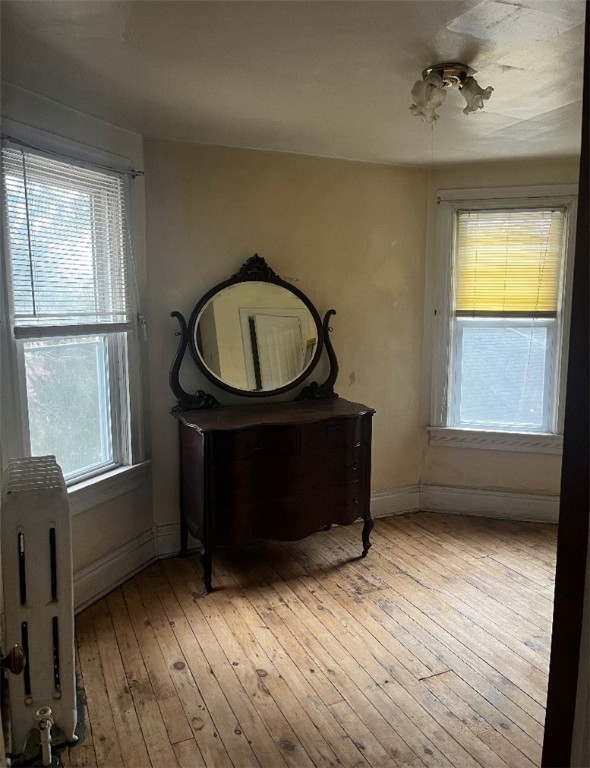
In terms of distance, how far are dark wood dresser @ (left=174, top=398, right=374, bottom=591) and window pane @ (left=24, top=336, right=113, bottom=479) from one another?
1.38 ft

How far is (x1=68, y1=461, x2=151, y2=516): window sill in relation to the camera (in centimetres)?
266

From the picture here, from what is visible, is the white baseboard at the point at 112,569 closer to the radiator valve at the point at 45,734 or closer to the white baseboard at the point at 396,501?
the radiator valve at the point at 45,734

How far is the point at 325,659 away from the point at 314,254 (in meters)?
2.20

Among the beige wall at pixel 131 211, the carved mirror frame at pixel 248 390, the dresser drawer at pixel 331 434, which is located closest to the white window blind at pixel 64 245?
the beige wall at pixel 131 211

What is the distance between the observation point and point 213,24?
5.65 feet

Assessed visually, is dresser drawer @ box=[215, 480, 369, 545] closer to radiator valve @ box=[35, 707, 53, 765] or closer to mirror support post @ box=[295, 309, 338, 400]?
mirror support post @ box=[295, 309, 338, 400]

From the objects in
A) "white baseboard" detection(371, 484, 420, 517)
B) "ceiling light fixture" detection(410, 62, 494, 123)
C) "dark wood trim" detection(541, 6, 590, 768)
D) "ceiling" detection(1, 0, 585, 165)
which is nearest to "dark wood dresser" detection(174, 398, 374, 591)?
"white baseboard" detection(371, 484, 420, 517)

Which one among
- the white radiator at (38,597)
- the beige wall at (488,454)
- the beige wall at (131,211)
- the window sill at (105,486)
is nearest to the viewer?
the white radiator at (38,597)

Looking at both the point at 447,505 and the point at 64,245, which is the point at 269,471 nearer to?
the point at 64,245

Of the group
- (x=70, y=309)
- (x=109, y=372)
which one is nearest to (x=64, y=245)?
(x=70, y=309)

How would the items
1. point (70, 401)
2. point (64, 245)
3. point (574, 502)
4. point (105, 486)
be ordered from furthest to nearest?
point (105, 486) < point (70, 401) < point (64, 245) < point (574, 502)

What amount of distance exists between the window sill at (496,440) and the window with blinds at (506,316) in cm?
6

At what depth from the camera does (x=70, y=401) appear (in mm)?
2688

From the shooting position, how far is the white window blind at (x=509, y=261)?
361 centimetres
